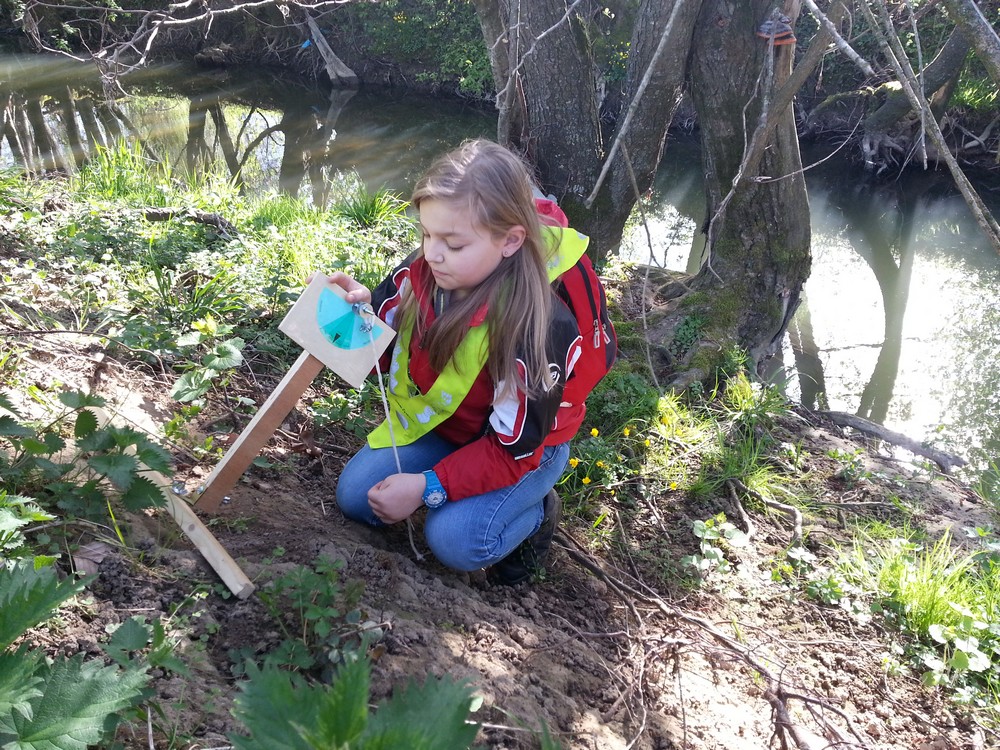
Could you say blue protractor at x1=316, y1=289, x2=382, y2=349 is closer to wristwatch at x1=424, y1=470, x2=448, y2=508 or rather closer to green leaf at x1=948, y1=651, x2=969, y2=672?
wristwatch at x1=424, y1=470, x2=448, y2=508

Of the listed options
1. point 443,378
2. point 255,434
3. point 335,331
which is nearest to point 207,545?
point 255,434

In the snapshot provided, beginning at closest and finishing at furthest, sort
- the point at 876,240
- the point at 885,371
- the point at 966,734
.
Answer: the point at 966,734, the point at 885,371, the point at 876,240

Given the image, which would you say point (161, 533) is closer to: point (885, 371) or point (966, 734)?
point (966, 734)

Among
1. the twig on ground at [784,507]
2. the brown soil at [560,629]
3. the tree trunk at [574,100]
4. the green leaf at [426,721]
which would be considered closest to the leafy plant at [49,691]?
the brown soil at [560,629]

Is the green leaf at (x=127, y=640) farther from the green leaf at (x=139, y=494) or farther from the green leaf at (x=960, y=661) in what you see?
the green leaf at (x=960, y=661)

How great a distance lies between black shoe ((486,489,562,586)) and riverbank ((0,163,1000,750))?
0.21ft

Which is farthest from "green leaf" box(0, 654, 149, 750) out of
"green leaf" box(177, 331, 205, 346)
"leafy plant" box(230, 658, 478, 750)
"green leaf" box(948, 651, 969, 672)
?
"green leaf" box(948, 651, 969, 672)

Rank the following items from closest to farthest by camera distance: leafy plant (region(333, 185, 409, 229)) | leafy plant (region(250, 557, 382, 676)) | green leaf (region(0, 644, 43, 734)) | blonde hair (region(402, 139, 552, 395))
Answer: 1. green leaf (region(0, 644, 43, 734))
2. leafy plant (region(250, 557, 382, 676))
3. blonde hair (region(402, 139, 552, 395))
4. leafy plant (region(333, 185, 409, 229))

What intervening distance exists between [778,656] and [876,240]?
23.2ft

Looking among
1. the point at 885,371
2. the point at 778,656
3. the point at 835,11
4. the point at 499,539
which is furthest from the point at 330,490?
the point at 885,371

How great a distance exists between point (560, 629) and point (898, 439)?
292 cm

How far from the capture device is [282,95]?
11734mm

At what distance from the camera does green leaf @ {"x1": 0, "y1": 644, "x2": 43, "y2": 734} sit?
0.93 m

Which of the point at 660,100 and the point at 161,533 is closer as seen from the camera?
the point at 161,533
